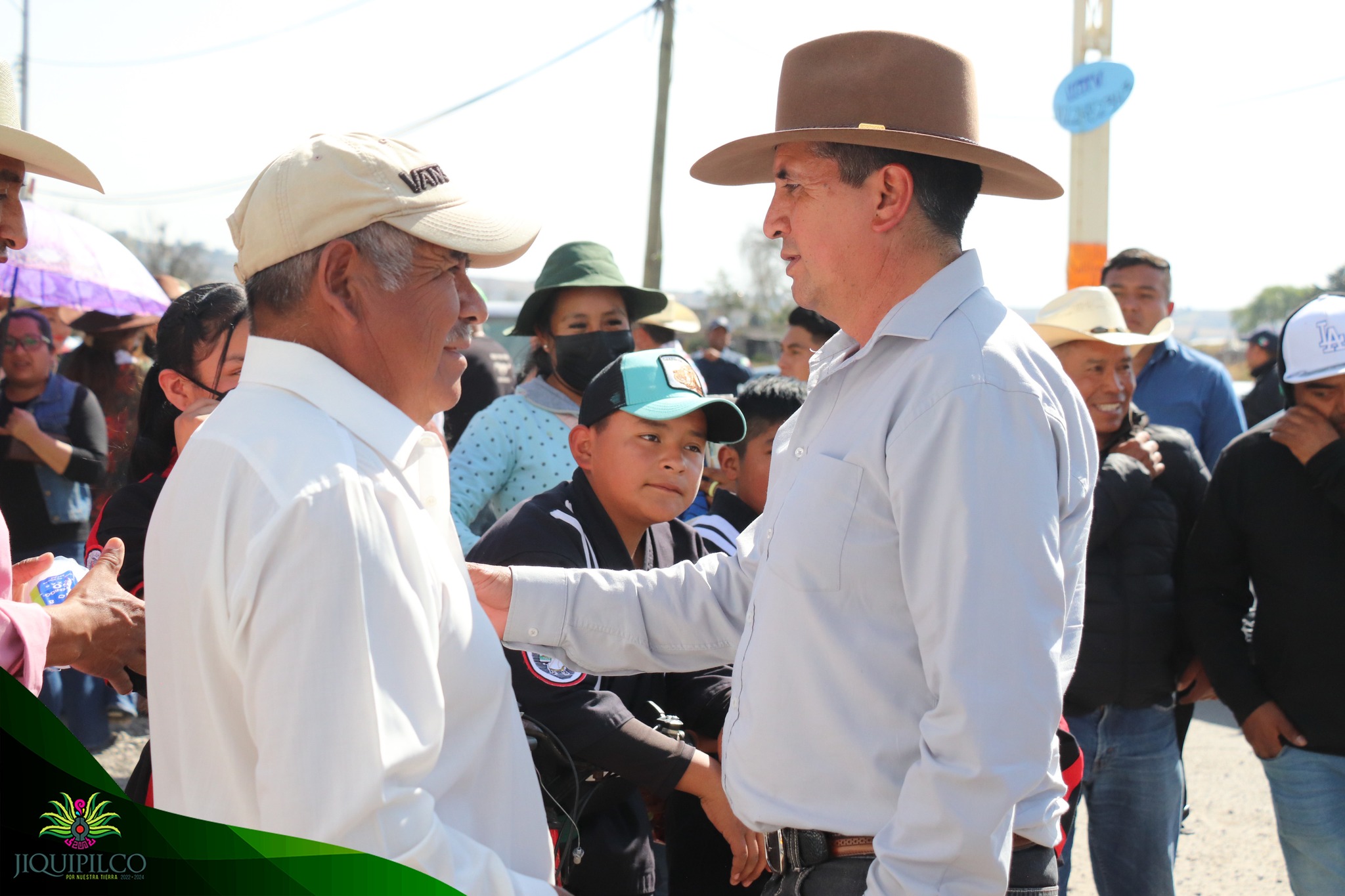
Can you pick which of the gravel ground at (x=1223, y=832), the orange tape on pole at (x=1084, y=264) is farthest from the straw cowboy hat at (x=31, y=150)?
the orange tape on pole at (x=1084, y=264)

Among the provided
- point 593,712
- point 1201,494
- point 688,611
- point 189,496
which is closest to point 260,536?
point 189,496

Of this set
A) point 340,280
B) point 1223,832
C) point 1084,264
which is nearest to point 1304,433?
point 1223,832

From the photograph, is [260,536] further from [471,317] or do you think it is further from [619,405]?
[619,405]

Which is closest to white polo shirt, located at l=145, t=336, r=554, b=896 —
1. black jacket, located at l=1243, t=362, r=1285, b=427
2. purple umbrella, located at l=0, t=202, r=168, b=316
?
purple umbrella, located at l=0, t=202, r=168, b=316

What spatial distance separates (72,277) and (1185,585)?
4.81m

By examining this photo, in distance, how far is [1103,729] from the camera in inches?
130

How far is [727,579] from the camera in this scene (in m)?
2.28

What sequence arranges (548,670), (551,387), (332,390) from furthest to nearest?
(551,387), (548,670), (332,390)

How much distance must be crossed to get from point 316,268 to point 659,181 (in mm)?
13102

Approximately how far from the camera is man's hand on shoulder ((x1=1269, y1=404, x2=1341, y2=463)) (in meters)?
3.10

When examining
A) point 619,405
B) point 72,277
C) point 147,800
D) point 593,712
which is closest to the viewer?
point 147,800

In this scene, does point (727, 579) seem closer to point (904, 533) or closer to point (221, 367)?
point (904, 533)

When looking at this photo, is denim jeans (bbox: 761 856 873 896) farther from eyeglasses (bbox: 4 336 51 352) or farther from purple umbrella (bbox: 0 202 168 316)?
eyeglasses (bbox: 4 336 51 352)

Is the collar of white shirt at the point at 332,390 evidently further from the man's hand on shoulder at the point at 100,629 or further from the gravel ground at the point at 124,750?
the gravel ground at the point at 124,750
